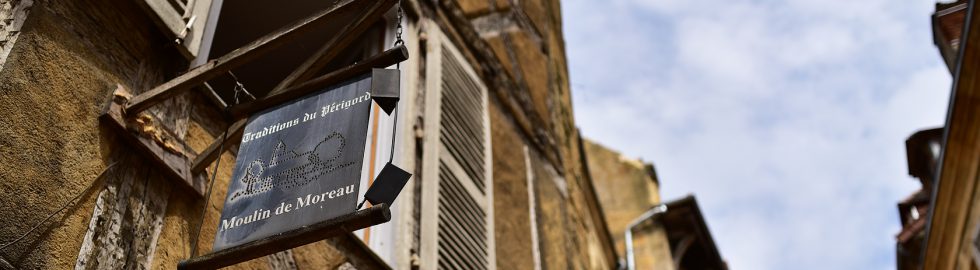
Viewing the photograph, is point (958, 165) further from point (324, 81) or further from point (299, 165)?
point (299, 165)

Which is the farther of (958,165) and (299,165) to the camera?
(958,165)

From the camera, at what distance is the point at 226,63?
11.3ft

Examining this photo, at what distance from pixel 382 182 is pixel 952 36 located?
9.29 m

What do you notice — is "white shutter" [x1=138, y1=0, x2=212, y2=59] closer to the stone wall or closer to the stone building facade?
the stone building facade

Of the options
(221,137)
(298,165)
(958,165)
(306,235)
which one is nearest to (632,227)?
(958,165)

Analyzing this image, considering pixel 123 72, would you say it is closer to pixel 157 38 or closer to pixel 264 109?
pixel 157 38

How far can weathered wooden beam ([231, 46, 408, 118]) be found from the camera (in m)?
3.32

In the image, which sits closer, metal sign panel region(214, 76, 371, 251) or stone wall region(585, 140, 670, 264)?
metal sign panel region(214, 76, 371, 251)

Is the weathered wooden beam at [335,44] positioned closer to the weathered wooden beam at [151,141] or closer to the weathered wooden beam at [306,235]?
the weathered wooden beam at [151,141]

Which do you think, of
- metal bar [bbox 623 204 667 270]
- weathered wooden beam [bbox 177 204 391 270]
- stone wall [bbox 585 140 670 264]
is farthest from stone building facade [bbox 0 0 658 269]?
stone wall [bbox 585 140 670 264]

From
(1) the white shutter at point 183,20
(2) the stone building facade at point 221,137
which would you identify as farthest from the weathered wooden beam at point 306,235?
(1) the white shutter at point 183,20

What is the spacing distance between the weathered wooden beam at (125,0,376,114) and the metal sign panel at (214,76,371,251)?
215 mm

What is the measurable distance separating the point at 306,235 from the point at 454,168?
9.01 feet

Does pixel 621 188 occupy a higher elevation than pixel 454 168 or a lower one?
higher
